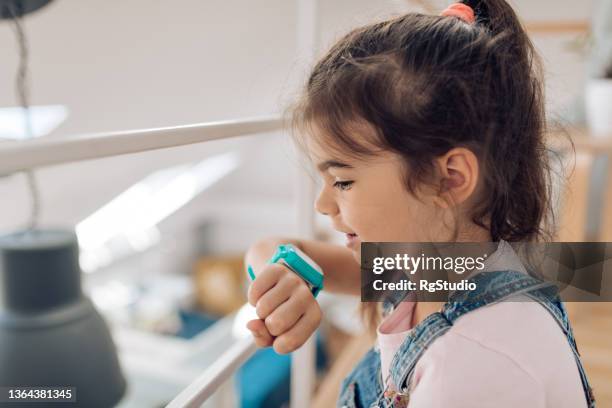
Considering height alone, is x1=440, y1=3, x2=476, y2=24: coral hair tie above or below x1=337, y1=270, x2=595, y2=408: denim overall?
above

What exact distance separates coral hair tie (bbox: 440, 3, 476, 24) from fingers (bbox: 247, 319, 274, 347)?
37cm

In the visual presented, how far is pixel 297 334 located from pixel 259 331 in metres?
0.04

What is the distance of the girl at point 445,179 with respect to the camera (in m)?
0.46

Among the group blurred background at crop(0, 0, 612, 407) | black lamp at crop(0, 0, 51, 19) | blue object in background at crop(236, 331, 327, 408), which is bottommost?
blue object in background at crop(236, 331, 327, 408)

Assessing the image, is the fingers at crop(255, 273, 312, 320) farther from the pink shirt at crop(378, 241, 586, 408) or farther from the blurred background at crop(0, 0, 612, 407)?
the blurred background at crop(0, 0, 612, 407)

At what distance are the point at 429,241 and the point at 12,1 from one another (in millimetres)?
526

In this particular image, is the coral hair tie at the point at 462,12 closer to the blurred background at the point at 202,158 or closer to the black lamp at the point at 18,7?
the blurred background at the point at 202,158

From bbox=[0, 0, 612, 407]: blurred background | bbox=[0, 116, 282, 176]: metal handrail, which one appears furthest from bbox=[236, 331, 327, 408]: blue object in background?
bbox=[0, 116, 282, 176]: metal handrail

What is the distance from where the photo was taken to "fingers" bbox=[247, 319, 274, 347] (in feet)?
1.63

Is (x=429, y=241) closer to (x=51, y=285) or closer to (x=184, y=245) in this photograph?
→ (x=51, y=285)

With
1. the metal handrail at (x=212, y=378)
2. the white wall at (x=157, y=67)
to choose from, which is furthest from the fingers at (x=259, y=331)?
the white wall at (x=157, y=67)

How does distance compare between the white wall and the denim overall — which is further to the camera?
the white wall

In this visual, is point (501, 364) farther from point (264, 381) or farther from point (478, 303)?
point (264, 381)

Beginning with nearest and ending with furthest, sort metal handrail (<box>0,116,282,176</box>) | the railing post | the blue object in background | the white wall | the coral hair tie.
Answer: metal handrail (<box>0,116,282,176</box>) < the coral hair tie < the railing post < the white wall < the blue object in background
